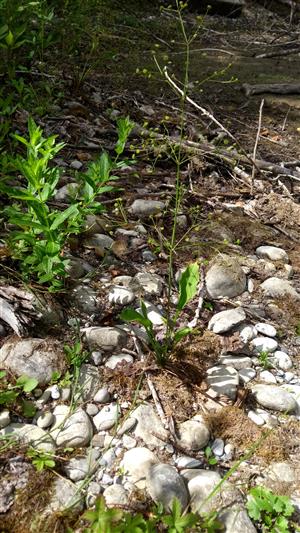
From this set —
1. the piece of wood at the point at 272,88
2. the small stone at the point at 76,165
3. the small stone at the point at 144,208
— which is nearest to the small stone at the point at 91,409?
the small stone at the point at 144,208

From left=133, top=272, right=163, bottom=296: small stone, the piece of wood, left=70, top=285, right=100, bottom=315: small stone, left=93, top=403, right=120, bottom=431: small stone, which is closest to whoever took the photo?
left=93, top=403, right=120, bottom=431: small stone

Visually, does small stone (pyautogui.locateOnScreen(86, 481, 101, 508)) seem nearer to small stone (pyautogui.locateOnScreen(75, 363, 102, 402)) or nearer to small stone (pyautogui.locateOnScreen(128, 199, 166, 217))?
small stone (pyautogui.locateOnScreen(75, 363, 102, 402))

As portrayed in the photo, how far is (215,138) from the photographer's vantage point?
4.32 metres

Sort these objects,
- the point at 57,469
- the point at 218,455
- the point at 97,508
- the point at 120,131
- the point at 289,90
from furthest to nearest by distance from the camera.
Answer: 1. the point at 289,90
2. the point at 120,131
3. the point at 218,455
4. the point at 57,469
5. the point at 97,508

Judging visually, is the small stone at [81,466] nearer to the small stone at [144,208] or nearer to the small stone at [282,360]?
the small stone at [282,360]

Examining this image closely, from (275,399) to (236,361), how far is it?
283 millimetres

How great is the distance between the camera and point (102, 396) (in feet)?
7.35

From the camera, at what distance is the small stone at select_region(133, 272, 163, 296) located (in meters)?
2.82

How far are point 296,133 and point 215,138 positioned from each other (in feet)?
4.00

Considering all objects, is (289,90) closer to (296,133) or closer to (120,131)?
(296,133)

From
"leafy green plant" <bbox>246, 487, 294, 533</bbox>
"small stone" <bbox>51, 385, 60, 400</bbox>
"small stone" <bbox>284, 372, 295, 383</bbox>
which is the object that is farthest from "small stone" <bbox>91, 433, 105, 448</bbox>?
"small stone" <bbox>284, 372, 295, 383</bbox>

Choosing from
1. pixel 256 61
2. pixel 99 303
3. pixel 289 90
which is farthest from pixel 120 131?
pixel 256 61

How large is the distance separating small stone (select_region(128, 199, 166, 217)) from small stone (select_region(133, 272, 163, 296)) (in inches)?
23.0

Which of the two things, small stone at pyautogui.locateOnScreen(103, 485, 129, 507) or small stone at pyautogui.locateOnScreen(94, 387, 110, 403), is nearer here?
small stone at pyautogui.locateOnScreen(103, 485, 129, 507)
